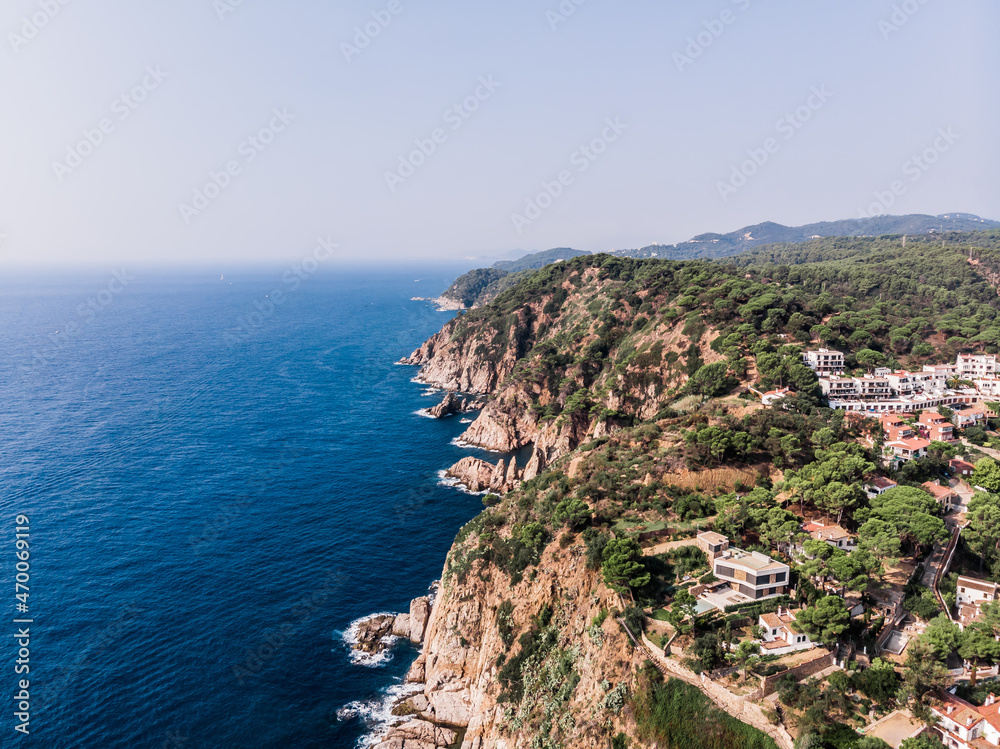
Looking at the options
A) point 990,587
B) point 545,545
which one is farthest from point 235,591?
point 990,587

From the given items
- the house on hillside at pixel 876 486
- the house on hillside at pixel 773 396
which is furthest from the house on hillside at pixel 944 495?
the house on hillside at pixel 773 396

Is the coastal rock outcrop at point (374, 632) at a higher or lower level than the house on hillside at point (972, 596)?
→ lower

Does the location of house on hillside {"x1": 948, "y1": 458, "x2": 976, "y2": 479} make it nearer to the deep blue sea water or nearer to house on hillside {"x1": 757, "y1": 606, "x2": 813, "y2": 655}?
house on hillside {"x1": 757, "y1": 606, "x2": 813, "y2": 655}

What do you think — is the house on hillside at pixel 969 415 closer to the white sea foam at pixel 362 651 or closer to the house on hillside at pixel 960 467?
the house on hillside at pixel 960 467

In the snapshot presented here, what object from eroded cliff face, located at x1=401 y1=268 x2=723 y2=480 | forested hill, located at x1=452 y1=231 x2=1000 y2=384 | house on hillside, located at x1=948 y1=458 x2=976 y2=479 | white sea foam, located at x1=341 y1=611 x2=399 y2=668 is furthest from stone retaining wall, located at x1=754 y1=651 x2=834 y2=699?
eroded cliff face, located at x1=401 y1=268 x2=723 y2=480

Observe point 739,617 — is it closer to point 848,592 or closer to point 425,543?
point 848,592

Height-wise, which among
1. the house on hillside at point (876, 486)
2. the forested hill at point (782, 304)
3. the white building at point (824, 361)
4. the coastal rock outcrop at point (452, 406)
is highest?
the forested hill at point (782, 304)
